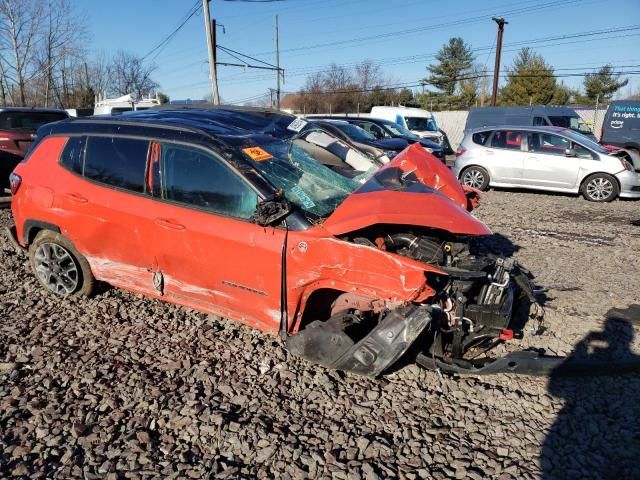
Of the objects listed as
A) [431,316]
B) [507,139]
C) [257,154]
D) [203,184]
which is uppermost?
[507,139]

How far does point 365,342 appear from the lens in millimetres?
3068

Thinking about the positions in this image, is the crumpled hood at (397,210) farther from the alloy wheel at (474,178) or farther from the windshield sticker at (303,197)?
the alloy wheel at (474,178)

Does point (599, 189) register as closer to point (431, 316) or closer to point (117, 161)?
point (431, 316)

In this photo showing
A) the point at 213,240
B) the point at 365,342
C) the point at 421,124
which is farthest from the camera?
the point at 421,124

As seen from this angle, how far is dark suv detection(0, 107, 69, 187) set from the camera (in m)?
9.44

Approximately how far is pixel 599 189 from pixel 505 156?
2.09 metres

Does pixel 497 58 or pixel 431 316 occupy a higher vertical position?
pixel 497 58

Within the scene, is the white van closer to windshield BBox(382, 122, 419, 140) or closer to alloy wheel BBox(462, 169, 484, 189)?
windshield BBox(382, 122, 419, 140)

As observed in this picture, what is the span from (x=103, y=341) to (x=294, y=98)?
61.6m

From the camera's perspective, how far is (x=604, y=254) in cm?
624

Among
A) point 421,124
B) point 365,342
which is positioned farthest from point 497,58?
point 365,342

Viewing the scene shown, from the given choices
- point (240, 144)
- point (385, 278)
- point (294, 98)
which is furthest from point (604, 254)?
point (294, 98)

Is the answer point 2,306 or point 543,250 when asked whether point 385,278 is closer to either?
point 2,306

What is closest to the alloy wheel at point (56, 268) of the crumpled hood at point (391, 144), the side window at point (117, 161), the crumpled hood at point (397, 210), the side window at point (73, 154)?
the side window at point (73, 154)
